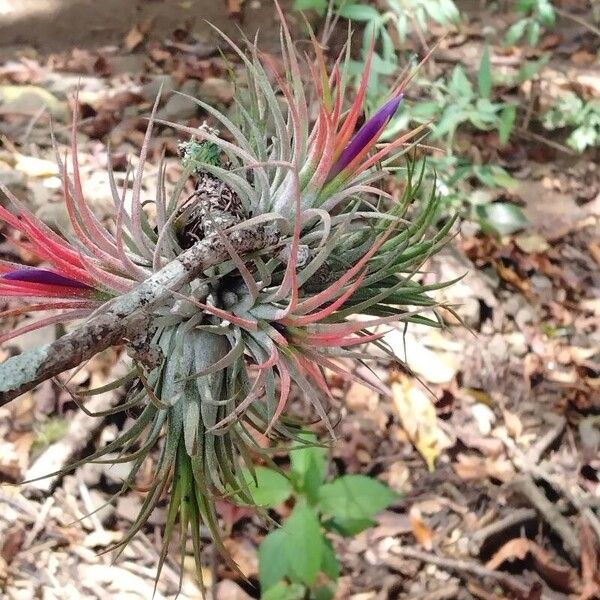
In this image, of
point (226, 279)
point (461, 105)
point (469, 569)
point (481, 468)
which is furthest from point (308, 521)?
point (461, 105)

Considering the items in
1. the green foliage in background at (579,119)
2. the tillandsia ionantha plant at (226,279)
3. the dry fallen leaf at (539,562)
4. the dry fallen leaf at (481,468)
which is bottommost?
Result: the dry fallen leaf at (539,562)

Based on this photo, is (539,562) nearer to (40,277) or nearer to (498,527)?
(498,527)

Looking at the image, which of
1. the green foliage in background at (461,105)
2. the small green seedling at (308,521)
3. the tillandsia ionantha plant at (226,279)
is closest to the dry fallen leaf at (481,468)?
the small green seedling at (308,521)

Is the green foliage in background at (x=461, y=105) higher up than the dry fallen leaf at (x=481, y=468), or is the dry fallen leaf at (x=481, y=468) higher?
the green foliage in background at (x=461, y=105)

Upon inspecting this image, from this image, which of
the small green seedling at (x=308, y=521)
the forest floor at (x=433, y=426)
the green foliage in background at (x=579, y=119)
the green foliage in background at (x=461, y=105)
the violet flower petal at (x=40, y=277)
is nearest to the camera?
the violet flower petal at (x=40, y=277)

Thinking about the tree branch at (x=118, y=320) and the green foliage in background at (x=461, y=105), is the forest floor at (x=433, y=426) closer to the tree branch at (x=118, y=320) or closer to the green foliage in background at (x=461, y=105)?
the green foliage in background at (x=461, y=105)

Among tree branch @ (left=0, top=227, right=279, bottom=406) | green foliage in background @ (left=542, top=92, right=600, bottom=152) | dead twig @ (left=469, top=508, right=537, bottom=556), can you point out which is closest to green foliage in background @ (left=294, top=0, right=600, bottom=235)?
green foliage in background @ (left=542, top=92, right=600, bottom=152)
